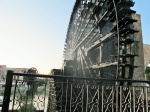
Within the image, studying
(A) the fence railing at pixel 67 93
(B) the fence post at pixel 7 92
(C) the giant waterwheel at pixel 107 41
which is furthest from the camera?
(C) the giant waterwheel at pixel 107 41

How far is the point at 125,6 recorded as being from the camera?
16.7ft

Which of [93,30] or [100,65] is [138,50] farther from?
[100,65]

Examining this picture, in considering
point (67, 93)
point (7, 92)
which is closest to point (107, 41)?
point (67, 93)

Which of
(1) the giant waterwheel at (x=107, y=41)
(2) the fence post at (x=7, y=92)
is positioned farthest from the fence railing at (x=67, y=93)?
(1) the giant waterwheel at (x=107, y=41)

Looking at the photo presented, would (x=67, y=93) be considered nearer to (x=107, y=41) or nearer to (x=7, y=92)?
(x=7, y=92)

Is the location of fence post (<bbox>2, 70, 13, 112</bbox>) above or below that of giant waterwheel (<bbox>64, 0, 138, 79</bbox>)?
below

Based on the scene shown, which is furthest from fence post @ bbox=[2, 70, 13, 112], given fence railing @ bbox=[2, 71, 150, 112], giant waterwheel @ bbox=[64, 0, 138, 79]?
giant waterwheel @ bbox=[64, 0, 138, 79]

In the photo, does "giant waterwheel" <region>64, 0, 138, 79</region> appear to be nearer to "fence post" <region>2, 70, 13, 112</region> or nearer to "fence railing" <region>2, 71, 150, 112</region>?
"fence railing" <region>2, 71, 150, 112</region>

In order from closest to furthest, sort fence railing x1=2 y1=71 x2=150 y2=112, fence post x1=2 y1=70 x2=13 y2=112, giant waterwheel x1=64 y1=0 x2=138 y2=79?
1. fence post x1=2 y1=70 x2=13 y2=112
2. fence railing x1=2 y1=71 x2=150 y2=112
3. giant waterwheel x1=64 y1=0 x2=138 y2=79

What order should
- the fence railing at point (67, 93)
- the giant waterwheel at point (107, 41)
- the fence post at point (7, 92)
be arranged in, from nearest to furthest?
the fence post at point (7, 92) < the fence railing at point (67, 93) < the giant waterwheel at point (107, 41)

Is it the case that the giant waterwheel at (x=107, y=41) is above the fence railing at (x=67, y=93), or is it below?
above

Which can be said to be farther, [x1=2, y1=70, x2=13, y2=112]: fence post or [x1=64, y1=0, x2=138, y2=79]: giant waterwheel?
[x1=64, y1=0, x2=138, y2=79]: giant waterwheel

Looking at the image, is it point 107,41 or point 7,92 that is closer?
point 7,92

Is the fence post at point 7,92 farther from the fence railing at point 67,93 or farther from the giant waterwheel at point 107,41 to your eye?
the giant waterwheel at point 107,41
